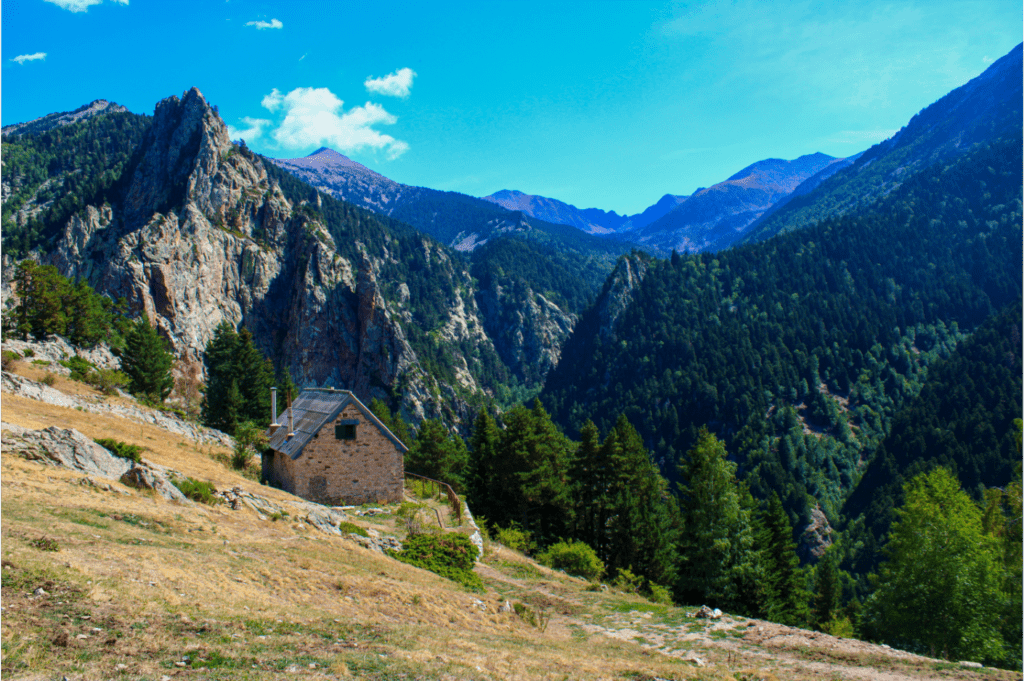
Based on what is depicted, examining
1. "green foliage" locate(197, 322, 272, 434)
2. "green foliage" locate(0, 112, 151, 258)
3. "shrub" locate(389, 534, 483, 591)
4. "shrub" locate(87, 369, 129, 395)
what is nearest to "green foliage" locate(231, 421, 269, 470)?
"shrub" locate(87, 369, 129, 395)

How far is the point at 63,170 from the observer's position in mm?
157125

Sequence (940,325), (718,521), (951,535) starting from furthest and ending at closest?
(940,325), (718,521), (951,535)

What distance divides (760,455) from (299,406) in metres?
117

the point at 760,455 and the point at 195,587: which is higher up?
the point at 195,587

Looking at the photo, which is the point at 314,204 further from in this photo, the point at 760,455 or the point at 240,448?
the point at 240,448

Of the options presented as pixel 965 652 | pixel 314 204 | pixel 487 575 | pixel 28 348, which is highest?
pixel 314 204

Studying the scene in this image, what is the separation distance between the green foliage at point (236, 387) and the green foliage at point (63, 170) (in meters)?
83.1

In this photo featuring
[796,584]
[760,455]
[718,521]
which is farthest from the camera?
[760,455]

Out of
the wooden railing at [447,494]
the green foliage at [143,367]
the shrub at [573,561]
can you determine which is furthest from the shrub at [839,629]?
the green foliage at [143,367]

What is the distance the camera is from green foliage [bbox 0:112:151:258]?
124 metres

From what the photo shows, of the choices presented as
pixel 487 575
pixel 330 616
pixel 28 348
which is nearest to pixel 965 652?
pixel 487 575

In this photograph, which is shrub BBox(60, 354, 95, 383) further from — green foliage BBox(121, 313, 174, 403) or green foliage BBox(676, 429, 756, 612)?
green foliage BBox(676, 429, 756, 612)

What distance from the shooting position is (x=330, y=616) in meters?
12.1

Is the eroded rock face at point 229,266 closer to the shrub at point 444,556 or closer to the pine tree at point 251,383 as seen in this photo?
the pine tree at point 251,383
